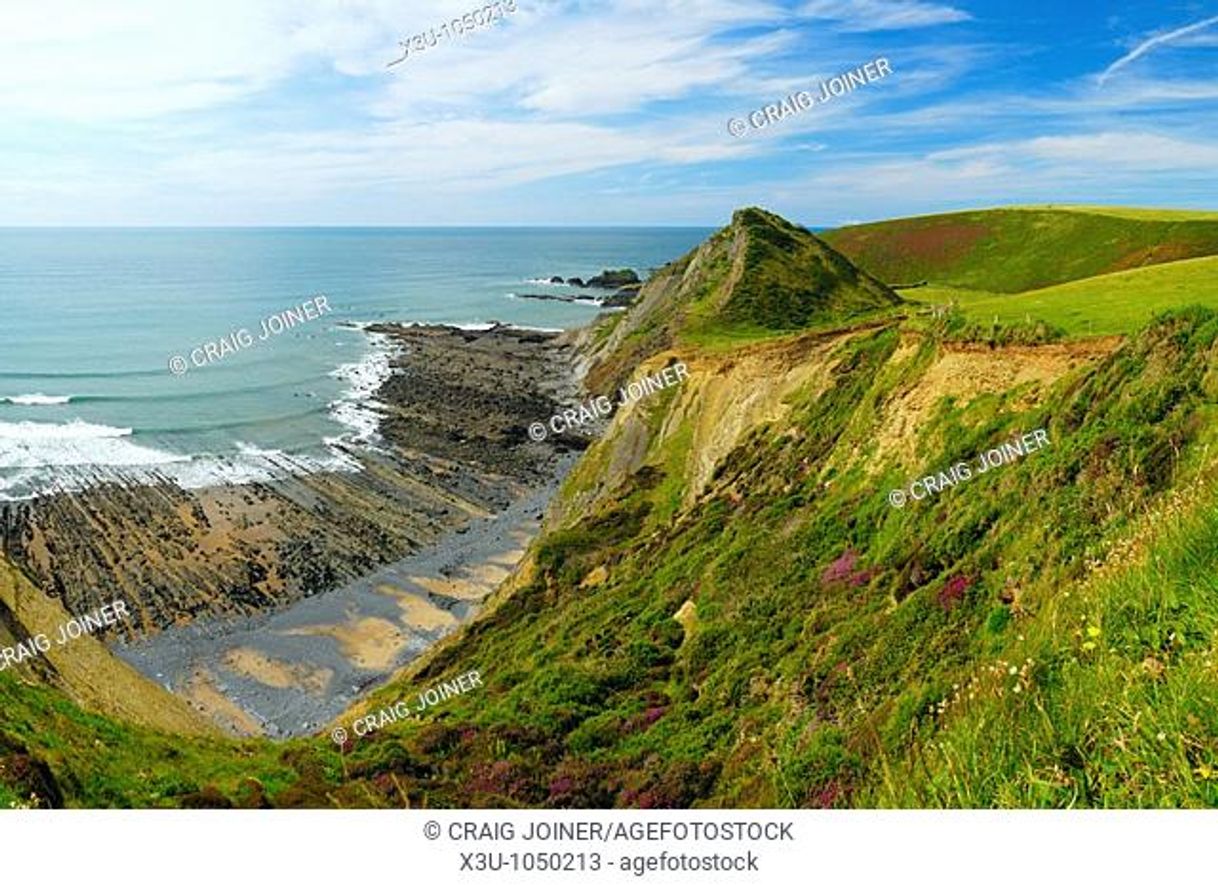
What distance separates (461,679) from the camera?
1997 centimetres

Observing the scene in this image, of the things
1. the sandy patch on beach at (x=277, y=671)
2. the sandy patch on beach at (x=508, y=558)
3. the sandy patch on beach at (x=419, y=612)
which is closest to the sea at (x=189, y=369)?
the sandy patch on beach at (x=508, y=558)

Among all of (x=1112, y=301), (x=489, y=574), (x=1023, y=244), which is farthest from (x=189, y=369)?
(x=1023, y=244)

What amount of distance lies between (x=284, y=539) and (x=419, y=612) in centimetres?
1081

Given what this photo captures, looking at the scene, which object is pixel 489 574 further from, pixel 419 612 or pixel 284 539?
pixel 284 539

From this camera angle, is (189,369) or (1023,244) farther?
(1023,244)

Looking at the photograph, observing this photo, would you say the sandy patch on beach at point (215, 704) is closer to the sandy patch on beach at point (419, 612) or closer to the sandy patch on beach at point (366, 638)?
the sandy patch on beach at point (366, 638)

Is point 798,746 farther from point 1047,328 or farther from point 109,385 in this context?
point 109,385

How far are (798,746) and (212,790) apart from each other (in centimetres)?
725

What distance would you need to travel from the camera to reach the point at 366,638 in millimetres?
33500

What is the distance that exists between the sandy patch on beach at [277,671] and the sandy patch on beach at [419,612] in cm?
476

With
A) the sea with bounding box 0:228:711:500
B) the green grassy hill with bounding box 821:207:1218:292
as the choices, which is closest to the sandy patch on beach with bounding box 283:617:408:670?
the sea with bounding box 0:228:711:500

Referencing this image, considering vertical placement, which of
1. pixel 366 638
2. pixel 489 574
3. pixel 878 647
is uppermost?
pixel 878 647

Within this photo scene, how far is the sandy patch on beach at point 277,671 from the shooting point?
98.6ft

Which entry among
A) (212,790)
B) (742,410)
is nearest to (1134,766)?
(212,790)
